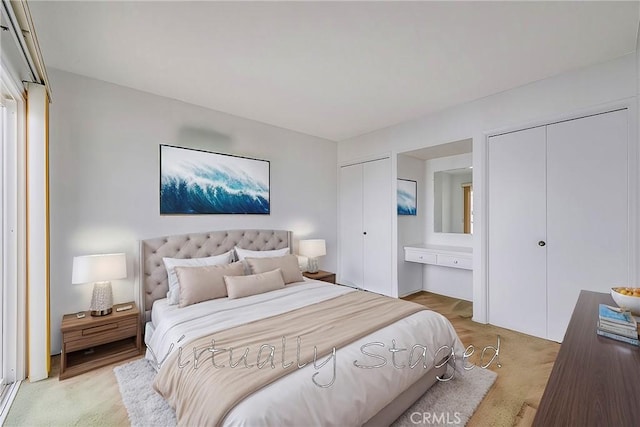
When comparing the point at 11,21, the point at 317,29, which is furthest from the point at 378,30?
the point at 11,21

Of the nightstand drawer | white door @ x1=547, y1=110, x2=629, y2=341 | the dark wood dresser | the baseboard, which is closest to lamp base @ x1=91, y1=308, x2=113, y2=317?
the nightstand drawer

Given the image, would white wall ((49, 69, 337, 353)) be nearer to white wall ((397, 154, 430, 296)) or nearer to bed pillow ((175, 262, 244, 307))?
bed pillow ((175, 262, 244, 307))

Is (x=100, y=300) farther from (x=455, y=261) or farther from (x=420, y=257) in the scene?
(x=455, y=261)

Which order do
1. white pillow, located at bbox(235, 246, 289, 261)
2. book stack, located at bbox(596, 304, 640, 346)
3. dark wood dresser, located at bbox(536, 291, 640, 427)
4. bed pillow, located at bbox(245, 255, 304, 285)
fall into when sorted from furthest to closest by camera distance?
1. white pillow, located at bbox(235, 246, 289, 261)
2. bed pillow, located at bbox(245, 255, 304, 285)
3. book stack, located at bbox(596, 304, 640, 346)
4. dark wood dresser, located at bbox(536, 291, 640, 427)

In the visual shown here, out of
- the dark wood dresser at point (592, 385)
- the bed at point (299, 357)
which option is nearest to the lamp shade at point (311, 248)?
the bed at point (299, 357)

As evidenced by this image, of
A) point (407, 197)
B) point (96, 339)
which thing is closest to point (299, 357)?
point (96, 339)

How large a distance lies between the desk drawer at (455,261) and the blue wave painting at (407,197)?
84 cm

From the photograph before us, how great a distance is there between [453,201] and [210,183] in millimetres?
3367

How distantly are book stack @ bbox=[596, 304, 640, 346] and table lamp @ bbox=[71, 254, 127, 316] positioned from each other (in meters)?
3.22

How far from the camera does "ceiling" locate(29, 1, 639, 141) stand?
1844 millimetres

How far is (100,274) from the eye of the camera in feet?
7.88

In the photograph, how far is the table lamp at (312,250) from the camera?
4.02 meters

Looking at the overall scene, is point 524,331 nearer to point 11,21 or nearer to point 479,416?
point 479,416

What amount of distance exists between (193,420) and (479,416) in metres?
1.67
